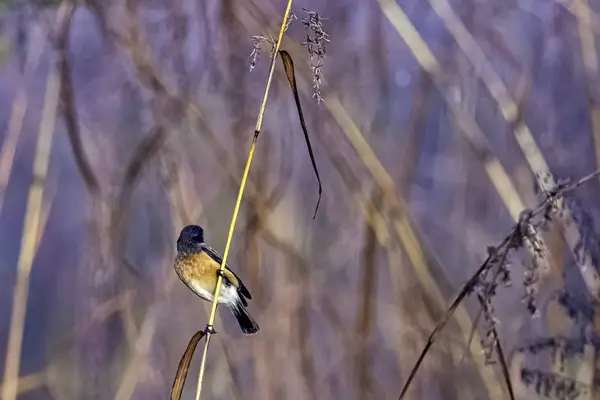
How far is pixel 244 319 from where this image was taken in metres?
0.69

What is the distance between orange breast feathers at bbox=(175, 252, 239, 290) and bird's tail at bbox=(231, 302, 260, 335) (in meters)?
0.04

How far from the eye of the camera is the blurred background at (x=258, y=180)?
111 cm

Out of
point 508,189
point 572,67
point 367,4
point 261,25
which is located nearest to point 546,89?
point 572,67

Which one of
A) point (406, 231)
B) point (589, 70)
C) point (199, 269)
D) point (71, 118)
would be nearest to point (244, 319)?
point (199, 269)

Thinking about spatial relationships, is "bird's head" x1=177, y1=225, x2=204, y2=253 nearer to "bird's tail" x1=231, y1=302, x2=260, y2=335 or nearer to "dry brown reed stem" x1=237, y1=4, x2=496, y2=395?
"bird's tail" x1=231, y1=302, x2=260, y2=335

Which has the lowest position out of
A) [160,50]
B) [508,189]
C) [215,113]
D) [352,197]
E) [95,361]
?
[95,361]

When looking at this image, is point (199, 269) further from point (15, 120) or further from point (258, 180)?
point (15, 120)

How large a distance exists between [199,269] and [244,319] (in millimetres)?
90

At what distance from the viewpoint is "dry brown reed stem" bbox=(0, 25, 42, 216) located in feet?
3.44

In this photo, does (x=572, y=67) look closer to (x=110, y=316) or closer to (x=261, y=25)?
(x=261, y=25)

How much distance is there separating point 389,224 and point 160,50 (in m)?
0.55

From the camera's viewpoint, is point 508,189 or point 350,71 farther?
point 350,71

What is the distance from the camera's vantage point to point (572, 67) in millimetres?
1126

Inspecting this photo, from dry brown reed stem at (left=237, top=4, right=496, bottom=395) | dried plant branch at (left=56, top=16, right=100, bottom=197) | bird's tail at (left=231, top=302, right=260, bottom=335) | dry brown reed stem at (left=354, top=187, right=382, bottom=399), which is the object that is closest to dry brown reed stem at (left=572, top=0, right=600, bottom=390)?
dry brown reed stem at (left=237, top=4, right=496, bottom=395)
